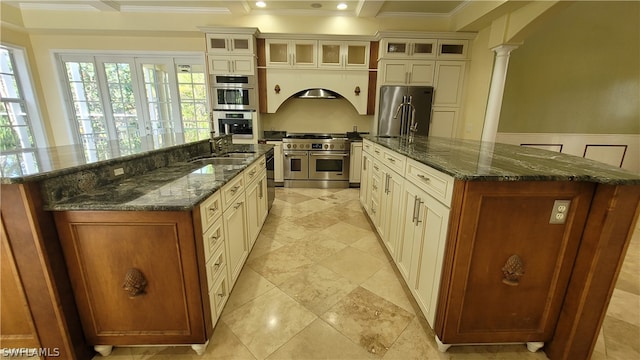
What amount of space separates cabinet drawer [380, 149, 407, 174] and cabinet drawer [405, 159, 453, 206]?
12cm

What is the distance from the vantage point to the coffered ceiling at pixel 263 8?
3.84 meters

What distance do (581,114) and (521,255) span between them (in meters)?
4.71

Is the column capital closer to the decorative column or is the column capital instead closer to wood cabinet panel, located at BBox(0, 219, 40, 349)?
the decorative column

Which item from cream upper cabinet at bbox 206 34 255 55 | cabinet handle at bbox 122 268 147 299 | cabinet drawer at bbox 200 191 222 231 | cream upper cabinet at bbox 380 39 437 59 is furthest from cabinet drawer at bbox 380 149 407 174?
cream upper cabinet at bbox 206 34 255 55

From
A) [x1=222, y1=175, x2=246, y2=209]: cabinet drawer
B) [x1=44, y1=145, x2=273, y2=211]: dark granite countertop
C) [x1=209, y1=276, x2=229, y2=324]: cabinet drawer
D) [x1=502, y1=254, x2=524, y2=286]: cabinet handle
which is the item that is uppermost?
[x1=44, y1=145, x2=273, y2=211]: dark granite countertop

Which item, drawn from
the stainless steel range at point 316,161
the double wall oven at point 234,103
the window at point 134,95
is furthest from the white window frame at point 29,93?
the stainless steel range at point 316,161

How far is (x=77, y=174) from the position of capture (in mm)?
1278

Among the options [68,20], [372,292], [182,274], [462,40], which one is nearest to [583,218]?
[372,292]

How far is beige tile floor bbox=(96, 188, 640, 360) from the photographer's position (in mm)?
1414

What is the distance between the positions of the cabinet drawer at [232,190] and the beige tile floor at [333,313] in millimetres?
695

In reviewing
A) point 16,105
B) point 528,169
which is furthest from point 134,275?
point 16,105

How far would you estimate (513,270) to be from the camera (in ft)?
4.26

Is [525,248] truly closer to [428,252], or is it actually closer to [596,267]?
[596,267]

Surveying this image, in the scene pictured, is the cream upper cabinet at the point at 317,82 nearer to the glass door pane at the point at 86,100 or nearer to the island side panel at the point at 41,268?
the glass door pane at the point at 86,100
